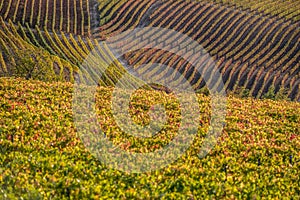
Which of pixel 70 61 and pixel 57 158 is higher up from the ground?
pixel 57 158

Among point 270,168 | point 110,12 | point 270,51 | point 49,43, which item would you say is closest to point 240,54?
point 270,51

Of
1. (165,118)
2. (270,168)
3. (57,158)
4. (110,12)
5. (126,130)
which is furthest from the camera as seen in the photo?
(110,12)

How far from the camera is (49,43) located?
6388 centimetres

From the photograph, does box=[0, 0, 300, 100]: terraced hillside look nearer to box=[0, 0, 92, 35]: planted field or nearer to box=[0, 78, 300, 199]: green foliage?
box=[0, 0, 92, 35]: planted field

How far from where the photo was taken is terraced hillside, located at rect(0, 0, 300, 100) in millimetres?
63688

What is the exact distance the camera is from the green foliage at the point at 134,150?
14.1 meters

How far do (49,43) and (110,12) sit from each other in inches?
707

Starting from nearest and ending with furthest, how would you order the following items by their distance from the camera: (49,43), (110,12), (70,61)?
(70,61) < (49,43) < (110,12)

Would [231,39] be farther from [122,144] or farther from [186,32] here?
[122,144]

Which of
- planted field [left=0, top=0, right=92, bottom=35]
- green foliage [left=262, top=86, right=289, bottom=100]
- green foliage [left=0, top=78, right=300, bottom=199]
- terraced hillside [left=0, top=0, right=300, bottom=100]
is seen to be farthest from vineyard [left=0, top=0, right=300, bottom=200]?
green foliage [left=262, top=86, right=289, bottom=100]

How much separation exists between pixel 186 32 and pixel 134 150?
199 feet

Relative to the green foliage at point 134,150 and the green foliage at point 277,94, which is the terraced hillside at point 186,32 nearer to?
the green foliage at point 277,94

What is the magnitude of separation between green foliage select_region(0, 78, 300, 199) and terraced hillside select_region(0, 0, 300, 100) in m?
34.5

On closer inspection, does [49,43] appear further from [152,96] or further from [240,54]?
[152,96]
